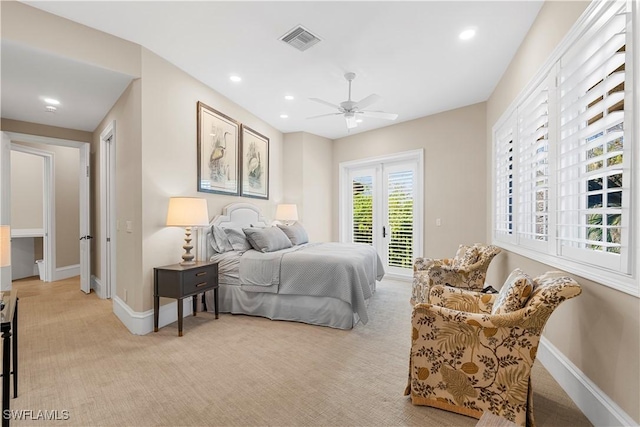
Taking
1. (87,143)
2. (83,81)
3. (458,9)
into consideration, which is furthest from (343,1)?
(87,143)

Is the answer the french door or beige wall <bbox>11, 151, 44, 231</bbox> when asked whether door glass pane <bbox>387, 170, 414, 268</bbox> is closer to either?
the french door

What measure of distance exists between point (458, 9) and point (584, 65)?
115 cm

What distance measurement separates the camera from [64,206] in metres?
5.59

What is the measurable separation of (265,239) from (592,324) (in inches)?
125

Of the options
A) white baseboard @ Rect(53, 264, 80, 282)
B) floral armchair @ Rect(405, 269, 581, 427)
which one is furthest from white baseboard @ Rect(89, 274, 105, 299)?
floral armchair @ Rect(405, 269, 581, 427)

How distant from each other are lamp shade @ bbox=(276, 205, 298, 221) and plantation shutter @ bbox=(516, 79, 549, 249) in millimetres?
3531

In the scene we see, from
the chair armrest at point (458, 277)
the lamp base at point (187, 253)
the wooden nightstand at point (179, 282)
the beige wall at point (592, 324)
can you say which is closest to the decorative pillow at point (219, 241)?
the lamp base at point (187, 253)

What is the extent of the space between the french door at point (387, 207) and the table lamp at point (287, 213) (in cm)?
133

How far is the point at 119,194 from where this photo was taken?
3.48 m

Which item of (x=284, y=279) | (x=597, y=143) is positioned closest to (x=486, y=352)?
(x=597, y=143)

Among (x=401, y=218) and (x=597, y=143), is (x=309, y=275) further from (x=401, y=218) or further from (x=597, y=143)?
(x=401, y=218)

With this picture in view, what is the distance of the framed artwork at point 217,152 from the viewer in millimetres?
3883

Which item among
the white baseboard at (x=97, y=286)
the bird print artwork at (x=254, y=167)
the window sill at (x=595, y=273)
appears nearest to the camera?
the window sill at (x=595, y=273)

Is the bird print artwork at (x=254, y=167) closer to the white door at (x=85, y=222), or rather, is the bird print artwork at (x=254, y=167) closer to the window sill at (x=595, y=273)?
the white door at (x=85, y=222)
